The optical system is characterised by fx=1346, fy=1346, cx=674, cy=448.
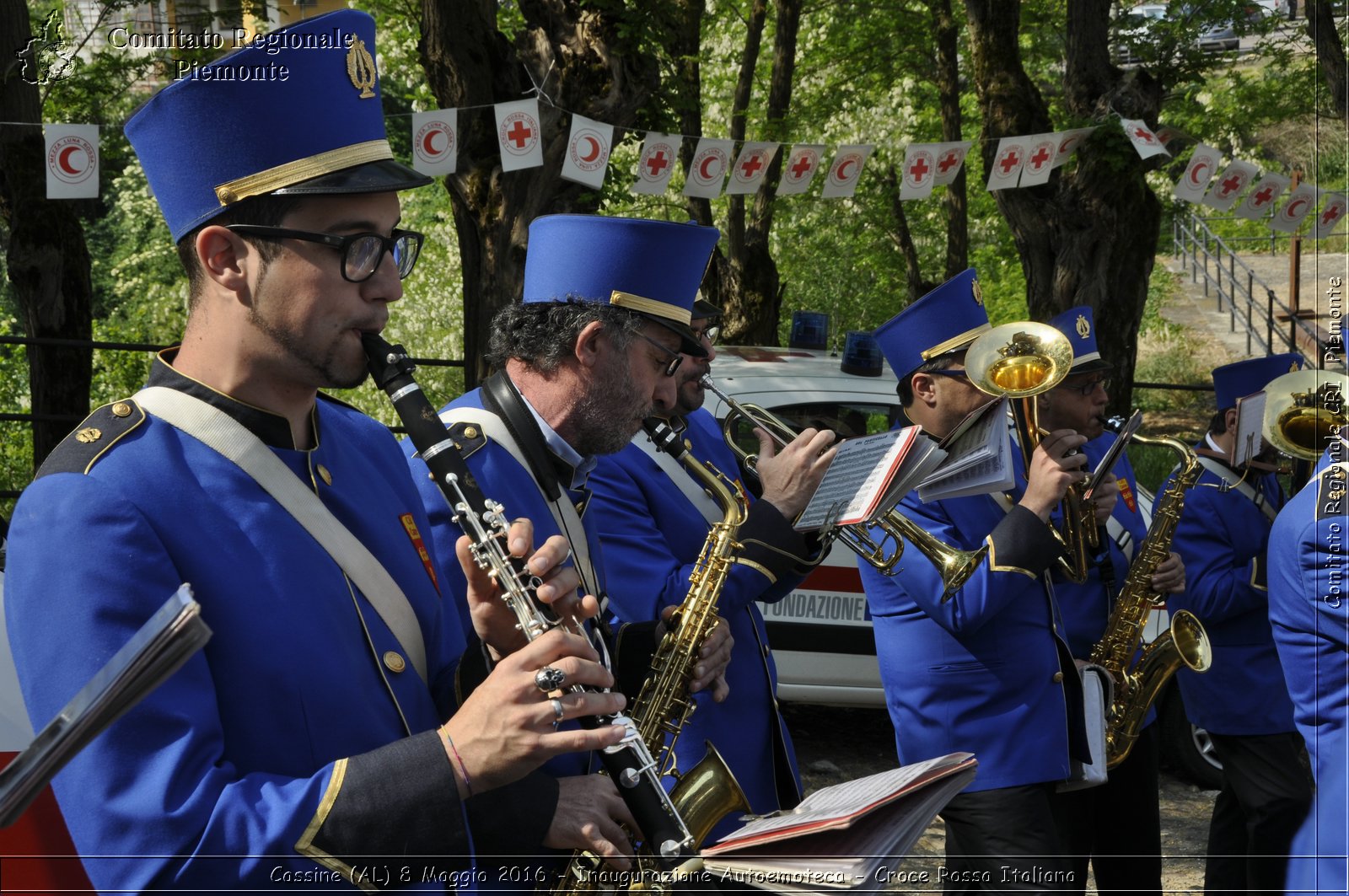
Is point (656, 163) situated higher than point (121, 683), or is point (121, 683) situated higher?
point (656, 163)

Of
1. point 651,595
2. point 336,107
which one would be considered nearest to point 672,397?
point 651,595

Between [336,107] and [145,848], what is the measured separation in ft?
3.71

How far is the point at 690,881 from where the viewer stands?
7.61 ft

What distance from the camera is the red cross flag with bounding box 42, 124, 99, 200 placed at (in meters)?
7.75

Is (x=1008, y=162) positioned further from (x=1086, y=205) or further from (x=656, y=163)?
(x=656, y=163)

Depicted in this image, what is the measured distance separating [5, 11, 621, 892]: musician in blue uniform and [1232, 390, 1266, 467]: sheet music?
11.8 feet

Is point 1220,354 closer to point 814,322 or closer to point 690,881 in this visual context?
point 814,322

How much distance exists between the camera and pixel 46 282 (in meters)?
9.80

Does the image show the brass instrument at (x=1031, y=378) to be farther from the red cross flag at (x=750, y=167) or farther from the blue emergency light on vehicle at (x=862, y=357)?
the red cross flag at (x=750, y=167)

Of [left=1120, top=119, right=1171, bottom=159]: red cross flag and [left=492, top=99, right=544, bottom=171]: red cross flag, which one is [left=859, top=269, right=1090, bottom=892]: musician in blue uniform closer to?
[left=492, top=99, right=544, bottom=171]: red cross flag

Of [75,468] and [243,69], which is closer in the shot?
[75,468]

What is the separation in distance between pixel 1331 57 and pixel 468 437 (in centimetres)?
1002

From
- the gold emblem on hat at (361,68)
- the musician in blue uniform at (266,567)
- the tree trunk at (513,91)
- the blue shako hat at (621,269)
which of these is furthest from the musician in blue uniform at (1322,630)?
the tree trunk at (513,91)

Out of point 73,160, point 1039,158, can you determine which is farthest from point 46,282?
point 1039,158
